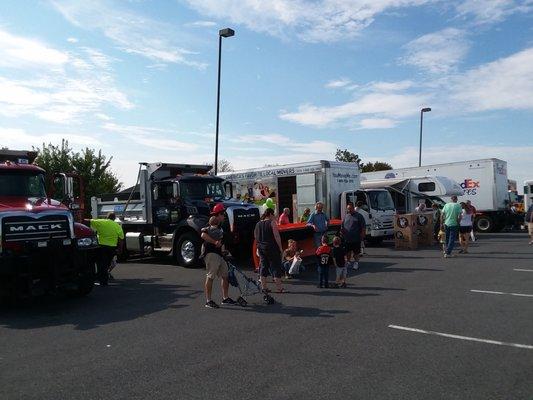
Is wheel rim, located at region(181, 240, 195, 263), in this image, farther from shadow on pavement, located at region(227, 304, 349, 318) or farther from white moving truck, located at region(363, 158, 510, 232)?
white moving truck, located at region(363, 158, 510, 232)

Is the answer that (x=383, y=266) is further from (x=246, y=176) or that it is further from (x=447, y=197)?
(x=447, y=197)

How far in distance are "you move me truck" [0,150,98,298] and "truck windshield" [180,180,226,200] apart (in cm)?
432

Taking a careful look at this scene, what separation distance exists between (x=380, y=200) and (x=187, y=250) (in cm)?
807

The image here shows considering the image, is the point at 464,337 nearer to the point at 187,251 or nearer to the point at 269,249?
the point at 269,249

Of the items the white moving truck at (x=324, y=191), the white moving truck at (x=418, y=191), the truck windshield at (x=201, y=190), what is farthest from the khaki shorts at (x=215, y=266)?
the white moving truck at (x=418, y=191)

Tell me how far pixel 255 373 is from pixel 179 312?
3322 mm

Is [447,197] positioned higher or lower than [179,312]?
higher

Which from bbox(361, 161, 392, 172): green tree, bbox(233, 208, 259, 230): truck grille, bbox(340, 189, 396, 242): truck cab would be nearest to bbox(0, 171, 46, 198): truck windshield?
bbox(233, 208, 259, 230): truck grille

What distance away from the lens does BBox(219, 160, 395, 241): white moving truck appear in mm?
18438

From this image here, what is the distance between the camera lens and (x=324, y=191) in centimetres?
1848

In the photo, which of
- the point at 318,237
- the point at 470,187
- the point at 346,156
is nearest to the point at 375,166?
the point at 346,156

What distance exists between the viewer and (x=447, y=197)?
22641mm

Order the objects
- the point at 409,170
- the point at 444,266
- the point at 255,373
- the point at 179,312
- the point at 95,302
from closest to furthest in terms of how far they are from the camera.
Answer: the point at 255,373
the point at 179,312
the point at 95,302
the point at 444,266
the point at 409,170

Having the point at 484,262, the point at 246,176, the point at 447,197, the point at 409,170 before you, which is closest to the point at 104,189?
the point at 246,176
